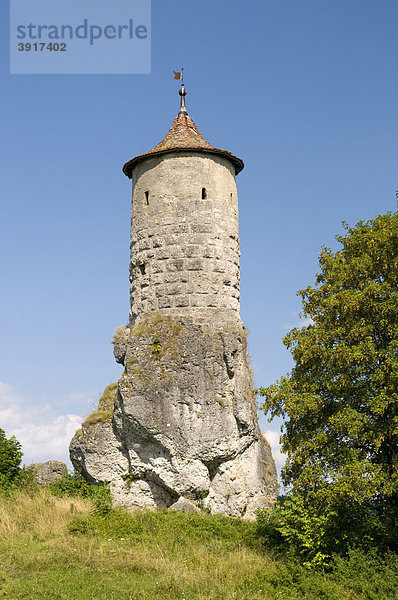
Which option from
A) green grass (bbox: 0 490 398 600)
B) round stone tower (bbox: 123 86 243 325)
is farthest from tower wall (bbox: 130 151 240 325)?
green grass (bbox: 0 490 398 600)

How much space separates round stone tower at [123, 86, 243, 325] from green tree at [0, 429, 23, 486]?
4963 millimetres

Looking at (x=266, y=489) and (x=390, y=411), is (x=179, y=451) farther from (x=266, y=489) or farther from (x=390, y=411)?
(x=390, y=411)

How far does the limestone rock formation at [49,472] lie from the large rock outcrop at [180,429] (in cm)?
122

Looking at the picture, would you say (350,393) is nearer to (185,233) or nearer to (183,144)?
(185,233)

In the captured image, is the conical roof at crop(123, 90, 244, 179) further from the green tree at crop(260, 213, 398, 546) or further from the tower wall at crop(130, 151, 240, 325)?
the green tree at crop(260, 213, 398, 546)

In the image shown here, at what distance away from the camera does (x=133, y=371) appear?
16516 millimetres

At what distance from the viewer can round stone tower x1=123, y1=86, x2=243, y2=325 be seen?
17.3 meters

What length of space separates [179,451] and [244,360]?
3196 millimetres

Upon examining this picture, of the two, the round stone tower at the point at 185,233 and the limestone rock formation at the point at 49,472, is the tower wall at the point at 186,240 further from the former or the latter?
the limestone rock formation at the point at 49,472

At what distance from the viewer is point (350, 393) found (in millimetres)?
12727

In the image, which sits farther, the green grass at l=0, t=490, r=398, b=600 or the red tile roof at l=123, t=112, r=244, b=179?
the red tile roof at l=123, t=112, r=244, b=179

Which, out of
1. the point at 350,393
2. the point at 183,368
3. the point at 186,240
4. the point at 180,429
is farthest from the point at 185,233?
the point at 350,393

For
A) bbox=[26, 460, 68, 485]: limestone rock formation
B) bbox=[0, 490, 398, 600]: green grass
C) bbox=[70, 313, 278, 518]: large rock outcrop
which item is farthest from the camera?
bbox=[26, 460, 68, 485]: limestone rock formation

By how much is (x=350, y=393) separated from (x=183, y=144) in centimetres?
922
